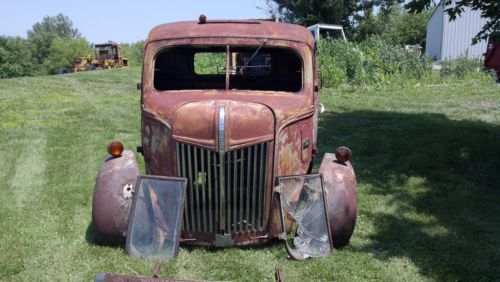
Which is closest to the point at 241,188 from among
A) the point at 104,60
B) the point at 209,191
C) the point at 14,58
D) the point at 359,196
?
the point at 209,191

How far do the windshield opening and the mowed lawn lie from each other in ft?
5.53

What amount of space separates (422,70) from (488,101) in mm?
5517

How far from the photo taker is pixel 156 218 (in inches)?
170

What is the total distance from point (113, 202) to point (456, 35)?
102ft

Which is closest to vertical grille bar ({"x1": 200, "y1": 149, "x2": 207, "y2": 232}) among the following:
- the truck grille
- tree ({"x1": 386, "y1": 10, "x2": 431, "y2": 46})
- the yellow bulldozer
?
the truck grille

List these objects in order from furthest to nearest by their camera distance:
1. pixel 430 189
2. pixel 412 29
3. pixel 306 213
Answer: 1. pixel 412 29
2. pixel 430 189
3. pixel 306 213

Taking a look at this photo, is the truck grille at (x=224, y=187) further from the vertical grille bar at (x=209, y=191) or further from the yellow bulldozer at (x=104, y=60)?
the yellow bulldozer at (x=104, y=60)

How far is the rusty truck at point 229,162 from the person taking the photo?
4266mm

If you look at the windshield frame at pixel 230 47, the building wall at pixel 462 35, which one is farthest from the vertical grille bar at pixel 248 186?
the building wall at pixel 462 35

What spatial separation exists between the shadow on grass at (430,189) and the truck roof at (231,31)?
6.86 feet

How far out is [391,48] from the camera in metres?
19.1

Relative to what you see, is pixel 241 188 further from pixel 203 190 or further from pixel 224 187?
pixel 203 190

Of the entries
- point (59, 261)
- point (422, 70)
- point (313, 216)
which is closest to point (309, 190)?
point (313, 216)

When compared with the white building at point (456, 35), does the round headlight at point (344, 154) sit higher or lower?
lower
